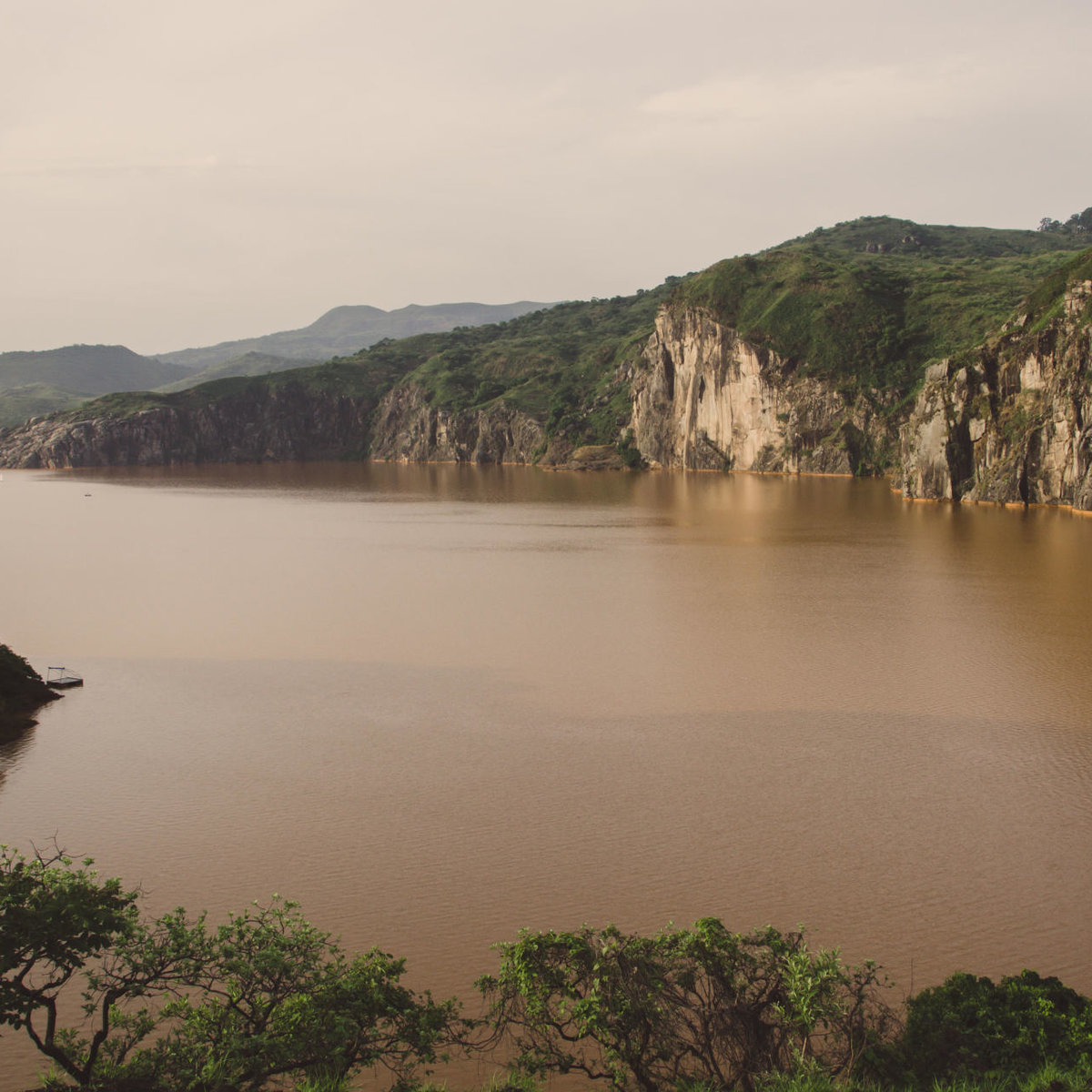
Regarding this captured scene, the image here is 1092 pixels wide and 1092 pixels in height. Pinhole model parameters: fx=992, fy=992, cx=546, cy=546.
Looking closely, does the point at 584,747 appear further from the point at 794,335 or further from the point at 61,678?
the point at 794,335

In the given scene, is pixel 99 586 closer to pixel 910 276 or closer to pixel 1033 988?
pixel 1033 988

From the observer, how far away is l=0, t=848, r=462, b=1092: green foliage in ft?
30.1

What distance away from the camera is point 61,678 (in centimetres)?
2661

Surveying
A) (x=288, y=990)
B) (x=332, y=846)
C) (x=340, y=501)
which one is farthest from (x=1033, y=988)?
(x=340, y=501)

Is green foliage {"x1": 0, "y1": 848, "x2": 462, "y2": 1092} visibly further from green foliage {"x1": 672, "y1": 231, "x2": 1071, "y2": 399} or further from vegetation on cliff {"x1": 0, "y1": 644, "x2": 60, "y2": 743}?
green foliage {"x1": 672, "y1": 231, "x2": 1071, "y2": 399}

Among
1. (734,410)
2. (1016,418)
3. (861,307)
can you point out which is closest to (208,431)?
(734,410)

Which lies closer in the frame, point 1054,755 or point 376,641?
point 1054,755

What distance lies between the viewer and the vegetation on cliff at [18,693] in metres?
23.5

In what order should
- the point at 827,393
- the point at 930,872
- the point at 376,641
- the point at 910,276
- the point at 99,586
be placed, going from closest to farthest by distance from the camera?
the point at 930,872 < the point at 376,641 < the point at 99,586 < the point at 827,393 < the point at 910,276

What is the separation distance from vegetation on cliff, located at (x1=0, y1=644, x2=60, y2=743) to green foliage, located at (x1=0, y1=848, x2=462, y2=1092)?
560 inches

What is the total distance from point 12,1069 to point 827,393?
106 metres

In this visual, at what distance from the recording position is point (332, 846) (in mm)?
16172

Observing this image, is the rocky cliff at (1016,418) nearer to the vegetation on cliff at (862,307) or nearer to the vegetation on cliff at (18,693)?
the vegetation on cliff at (862,307)

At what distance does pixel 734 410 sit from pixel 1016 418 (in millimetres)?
52605
